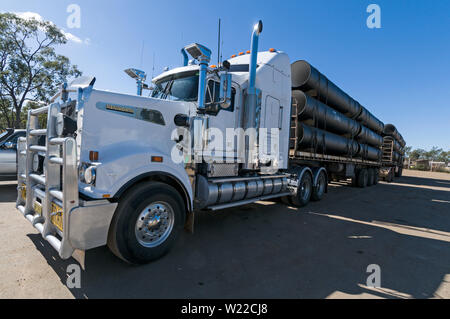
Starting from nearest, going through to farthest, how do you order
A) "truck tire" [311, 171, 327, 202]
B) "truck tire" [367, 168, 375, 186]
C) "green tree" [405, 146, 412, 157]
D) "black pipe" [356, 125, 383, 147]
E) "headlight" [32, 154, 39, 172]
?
1. "headlight" [32, 154, 39, 172]
2. "truck tire" [311, 171, 327, 202]
3. "black pipe" [356, 125, 383, 147]
4. "truck tire" [367, 168, 375, 186]
5. "green tree" [405, 146, 412, 157]

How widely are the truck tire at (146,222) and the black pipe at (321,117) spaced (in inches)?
198

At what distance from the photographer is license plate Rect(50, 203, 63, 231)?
2.48 m

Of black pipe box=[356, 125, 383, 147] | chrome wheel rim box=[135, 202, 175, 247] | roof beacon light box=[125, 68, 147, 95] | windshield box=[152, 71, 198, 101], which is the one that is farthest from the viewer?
black pipe box=[356, 125, 383, 147]

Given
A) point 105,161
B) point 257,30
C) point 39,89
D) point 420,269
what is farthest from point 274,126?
point 39,89

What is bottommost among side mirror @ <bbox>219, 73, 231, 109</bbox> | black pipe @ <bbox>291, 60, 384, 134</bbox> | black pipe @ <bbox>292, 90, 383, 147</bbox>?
side mirror @ <bbox>219, 73, 231, 109</bbox>

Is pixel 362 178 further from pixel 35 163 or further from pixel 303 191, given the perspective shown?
pixel 35 163

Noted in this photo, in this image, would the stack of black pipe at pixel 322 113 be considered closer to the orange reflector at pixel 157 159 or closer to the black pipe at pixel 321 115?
the black pipe at pixel 321 115

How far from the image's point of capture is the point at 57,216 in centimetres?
254

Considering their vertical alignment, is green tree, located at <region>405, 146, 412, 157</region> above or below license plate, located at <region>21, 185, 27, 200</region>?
above

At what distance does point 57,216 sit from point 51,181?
1.43 feet

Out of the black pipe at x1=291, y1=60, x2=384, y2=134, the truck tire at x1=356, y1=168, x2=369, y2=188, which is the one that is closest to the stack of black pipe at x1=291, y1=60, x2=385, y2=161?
the black pipe at x1=291, y1=60, x2=384, y2=134

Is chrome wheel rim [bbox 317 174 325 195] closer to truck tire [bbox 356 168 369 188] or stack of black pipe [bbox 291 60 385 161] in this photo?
stack of black pipe [bbox 291 60 385 161]

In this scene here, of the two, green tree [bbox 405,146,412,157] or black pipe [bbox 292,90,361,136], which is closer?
black pipe [bbox 292,90,361,136]
